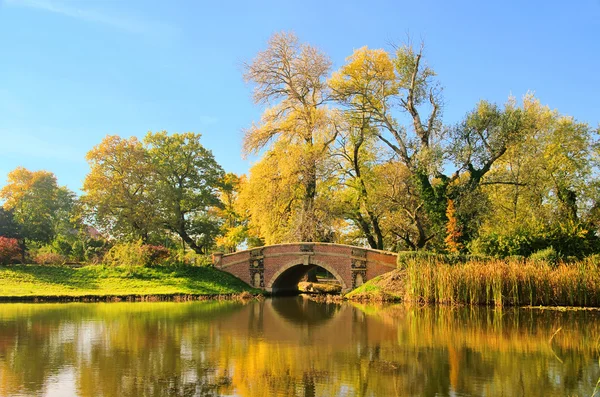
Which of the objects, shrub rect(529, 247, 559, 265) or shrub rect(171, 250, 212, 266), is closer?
shrub rect(529, 247, 559, 265)

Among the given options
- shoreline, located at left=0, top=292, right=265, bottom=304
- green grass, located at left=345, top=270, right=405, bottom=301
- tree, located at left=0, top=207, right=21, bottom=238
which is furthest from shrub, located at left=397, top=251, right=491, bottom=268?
tree, located at left=0, top=207, right=21, bottom=238

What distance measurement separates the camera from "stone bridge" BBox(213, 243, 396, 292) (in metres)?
28.7

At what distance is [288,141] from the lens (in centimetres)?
3409

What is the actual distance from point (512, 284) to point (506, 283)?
0.73ft

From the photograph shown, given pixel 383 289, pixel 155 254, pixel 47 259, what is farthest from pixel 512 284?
pixel 47 259

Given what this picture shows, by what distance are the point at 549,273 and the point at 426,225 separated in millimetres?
12811

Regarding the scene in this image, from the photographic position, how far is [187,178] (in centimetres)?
4341

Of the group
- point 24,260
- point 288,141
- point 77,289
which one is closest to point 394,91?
point 288,141

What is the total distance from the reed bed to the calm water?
134cm

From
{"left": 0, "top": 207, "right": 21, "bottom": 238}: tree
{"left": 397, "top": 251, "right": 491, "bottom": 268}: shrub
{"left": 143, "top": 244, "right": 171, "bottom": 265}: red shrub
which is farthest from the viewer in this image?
{"left": 0, "top": 207, "right": 21, "bottom": 238}: tree

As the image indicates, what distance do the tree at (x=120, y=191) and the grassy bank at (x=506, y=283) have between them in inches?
818

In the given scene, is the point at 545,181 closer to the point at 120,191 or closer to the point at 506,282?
the point at 506,282

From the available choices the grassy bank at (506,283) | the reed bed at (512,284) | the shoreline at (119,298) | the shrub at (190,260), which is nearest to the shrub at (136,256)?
the shrub at (190,260)

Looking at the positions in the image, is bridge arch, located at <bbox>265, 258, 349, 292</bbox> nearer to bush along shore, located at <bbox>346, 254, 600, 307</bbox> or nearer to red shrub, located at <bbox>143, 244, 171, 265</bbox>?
bush along shore, located at <bbox>346, 254, 600, 307</bbox>
